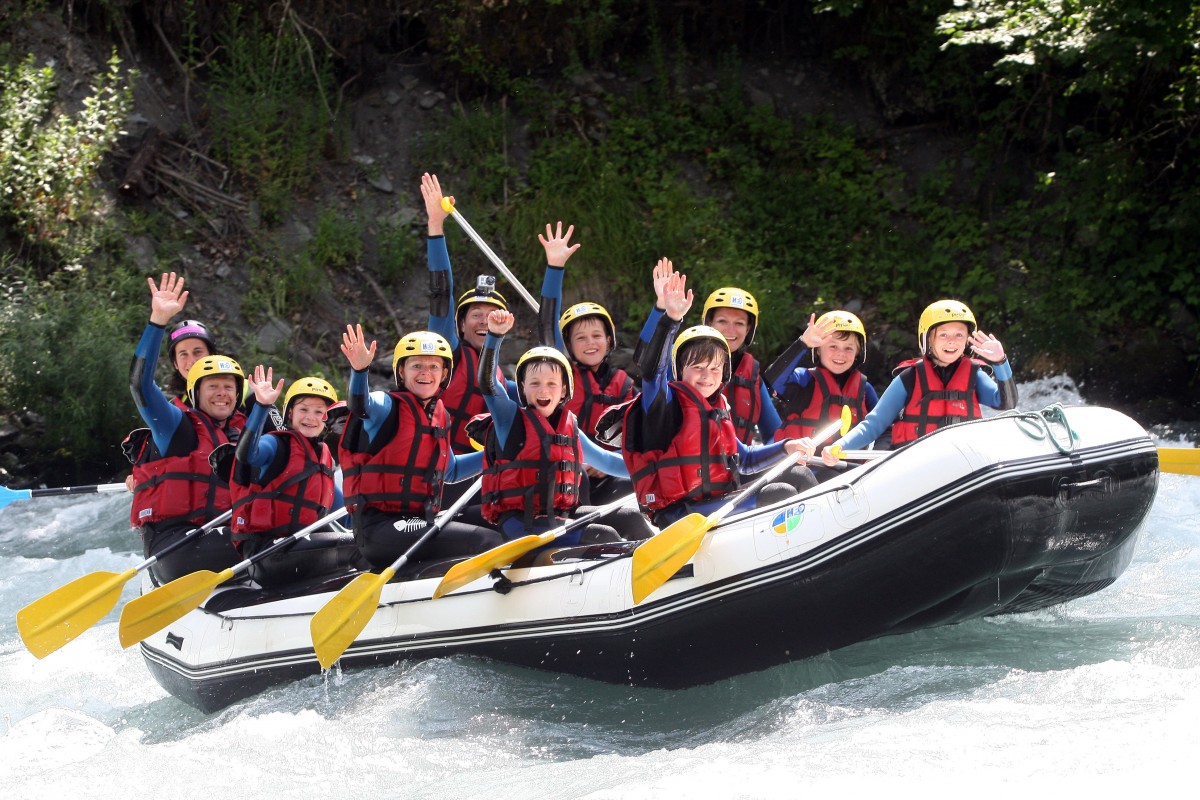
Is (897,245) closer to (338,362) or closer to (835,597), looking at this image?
(338,362)

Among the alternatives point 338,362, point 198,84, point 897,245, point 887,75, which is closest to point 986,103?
point 887,75

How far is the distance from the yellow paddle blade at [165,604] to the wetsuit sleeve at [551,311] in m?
1.78

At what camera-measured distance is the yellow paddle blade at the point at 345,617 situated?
515 centimetres

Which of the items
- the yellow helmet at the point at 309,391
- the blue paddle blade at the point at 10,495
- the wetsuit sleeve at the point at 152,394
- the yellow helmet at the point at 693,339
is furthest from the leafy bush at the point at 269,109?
the yellow helmet at the point at 693,339

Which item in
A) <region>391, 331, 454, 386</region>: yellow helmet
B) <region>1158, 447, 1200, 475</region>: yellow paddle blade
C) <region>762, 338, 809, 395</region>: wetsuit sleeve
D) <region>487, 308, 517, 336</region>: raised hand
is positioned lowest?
<region>1158, 447, 1200, 475</region>: yellow paddle blade

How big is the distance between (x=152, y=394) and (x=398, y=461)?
4.06 feet

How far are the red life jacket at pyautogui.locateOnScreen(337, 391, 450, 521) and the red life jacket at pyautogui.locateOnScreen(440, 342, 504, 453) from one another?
2.79ft

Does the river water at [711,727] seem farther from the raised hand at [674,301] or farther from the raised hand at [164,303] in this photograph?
the raised hand at [164,303]

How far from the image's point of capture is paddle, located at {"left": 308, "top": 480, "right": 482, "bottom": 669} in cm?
515

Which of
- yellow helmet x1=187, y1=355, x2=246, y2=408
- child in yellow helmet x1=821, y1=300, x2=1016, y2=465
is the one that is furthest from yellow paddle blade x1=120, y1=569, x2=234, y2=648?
child in yellow helmet x1=821, y1=300, x2=1016, y2=465

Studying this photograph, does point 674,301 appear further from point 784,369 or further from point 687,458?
point 784,369

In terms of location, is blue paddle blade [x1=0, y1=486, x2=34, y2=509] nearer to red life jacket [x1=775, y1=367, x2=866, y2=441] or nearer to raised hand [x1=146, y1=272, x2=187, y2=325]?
raised hand [x1=146, y1=272, x2=187, y2=325]

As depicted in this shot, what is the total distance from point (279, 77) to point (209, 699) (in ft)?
24.5

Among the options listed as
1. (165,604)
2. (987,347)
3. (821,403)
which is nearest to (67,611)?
(165,604)
